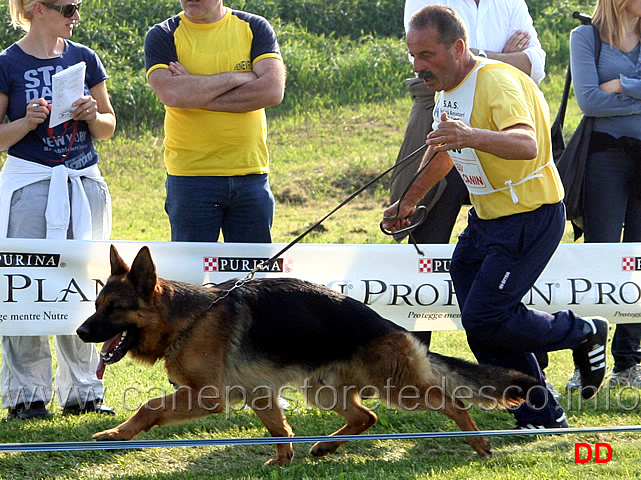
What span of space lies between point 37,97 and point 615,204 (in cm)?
359

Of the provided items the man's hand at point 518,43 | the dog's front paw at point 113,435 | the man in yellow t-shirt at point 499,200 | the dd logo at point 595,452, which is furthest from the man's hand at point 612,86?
the dog's front paw at point 113,435

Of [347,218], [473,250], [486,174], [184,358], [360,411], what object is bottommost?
[347,218]

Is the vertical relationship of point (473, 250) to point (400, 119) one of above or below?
above

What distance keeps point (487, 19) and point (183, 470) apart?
3356 millimetres

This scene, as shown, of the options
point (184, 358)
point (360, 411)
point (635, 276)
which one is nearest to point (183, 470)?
point (184, 358)

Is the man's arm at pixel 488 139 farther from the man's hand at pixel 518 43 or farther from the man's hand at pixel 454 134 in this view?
the man's hand at pixel 518 43

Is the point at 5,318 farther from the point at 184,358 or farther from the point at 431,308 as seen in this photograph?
the point at 431,308

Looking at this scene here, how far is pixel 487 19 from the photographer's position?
227 inches

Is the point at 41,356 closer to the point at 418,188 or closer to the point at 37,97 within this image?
the point at 37,97

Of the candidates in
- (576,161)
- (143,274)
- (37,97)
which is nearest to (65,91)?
(37,97)

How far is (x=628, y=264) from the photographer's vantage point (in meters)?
5.89

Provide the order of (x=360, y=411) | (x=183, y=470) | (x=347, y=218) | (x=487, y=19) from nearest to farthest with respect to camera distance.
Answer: (x=183, y=470)
(x=360, y=411)
(x=487, y=19)
(x=347, y=218)

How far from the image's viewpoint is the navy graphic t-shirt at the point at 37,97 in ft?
16.1

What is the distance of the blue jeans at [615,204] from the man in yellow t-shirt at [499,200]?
1034mm
